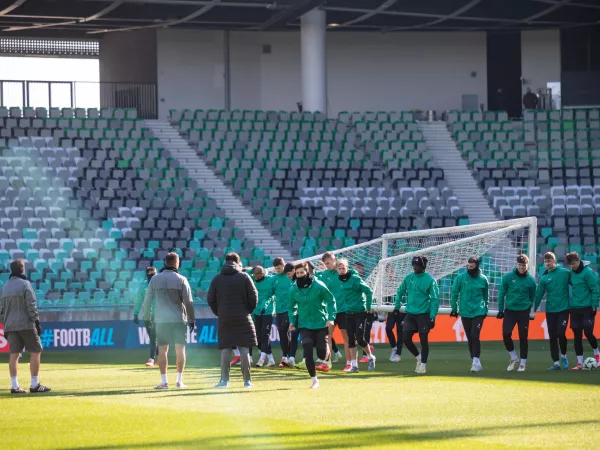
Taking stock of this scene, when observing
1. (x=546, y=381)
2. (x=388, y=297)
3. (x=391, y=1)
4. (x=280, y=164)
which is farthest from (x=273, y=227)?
(x=546, y=381)

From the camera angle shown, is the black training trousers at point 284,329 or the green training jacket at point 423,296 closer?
the green training jacket at point 423,296

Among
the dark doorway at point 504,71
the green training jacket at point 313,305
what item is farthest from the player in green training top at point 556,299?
the dark doorway at point 504,71

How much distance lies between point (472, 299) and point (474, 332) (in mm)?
558

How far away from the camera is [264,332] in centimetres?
2328

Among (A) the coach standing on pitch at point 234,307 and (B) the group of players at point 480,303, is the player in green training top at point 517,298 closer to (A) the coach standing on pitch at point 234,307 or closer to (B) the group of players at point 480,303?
(B) the group of players at point 480,303

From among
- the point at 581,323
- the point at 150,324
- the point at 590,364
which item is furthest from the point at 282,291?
the point at 590,364

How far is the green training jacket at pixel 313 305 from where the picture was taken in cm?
1778

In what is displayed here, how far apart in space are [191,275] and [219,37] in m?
15.3

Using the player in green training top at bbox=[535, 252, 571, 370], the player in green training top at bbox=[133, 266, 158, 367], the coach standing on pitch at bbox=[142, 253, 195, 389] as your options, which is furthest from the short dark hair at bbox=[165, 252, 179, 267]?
the player in green training top at bbox=[535, 252, 571, 370]

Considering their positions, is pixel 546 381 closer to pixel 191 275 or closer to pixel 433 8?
pixel 191 275

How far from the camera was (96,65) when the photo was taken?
4709cm

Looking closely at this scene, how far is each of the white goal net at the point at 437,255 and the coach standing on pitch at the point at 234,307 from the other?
7046mm

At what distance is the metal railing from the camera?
4297 cm

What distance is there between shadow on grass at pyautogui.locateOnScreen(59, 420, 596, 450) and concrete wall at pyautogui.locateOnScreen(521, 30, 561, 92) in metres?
37.9
